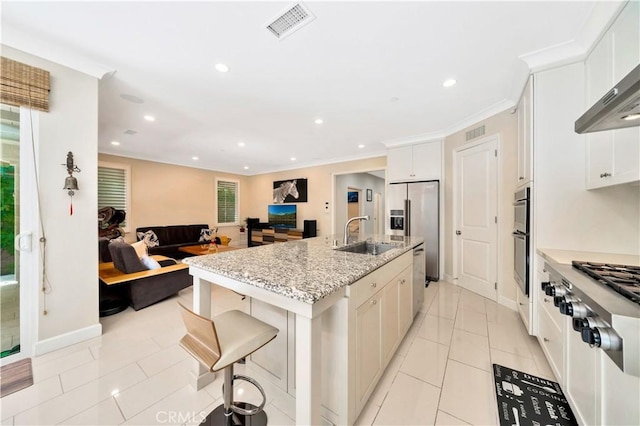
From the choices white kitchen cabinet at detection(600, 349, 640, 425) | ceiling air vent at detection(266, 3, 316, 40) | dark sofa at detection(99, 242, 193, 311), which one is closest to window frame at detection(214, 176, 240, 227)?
dark sofa at detection(99, 242, 193, 311)

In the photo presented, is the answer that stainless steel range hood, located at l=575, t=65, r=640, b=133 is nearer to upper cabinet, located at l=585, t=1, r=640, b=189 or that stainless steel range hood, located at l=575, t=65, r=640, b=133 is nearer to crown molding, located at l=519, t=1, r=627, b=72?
upper cabinet, located at l=585, t=1, r=640, b=189

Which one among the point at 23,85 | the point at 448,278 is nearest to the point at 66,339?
the point at 23,85

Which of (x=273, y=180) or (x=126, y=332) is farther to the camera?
(x=273, y=180)

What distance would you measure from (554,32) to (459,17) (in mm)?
845

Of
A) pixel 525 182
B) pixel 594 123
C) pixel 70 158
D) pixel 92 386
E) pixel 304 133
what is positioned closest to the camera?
pixel 594 123

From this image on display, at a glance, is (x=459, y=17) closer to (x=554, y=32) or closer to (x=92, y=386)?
(x=554, y=32)

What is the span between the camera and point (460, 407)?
1482mm

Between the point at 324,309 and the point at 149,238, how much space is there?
5.79 m

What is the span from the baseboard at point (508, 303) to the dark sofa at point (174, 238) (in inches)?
234

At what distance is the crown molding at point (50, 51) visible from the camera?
1.80 m

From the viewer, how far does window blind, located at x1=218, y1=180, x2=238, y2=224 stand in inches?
291

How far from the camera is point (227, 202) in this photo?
7590 millimetres

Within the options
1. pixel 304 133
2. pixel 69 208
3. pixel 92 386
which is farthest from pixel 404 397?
pixel 304 133

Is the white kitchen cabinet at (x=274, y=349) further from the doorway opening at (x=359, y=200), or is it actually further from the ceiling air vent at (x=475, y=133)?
the doorway opening at (x=359, y=200)
